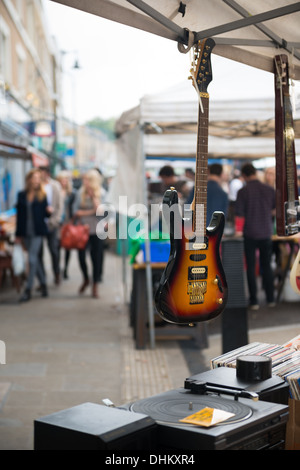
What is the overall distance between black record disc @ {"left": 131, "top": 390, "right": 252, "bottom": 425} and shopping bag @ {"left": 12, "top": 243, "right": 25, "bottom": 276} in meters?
7.99

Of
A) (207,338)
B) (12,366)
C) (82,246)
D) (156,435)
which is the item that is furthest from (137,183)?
(156,435)

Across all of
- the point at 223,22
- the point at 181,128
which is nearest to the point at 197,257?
the point at 223,22

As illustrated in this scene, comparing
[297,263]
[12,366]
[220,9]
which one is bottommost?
[12,366]

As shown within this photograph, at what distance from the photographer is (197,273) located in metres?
2.92

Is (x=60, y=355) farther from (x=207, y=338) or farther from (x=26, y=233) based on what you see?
(x=26, y=233)

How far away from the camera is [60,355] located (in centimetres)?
688

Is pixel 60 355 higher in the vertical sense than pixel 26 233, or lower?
lower

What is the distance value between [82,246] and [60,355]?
341 centimetres

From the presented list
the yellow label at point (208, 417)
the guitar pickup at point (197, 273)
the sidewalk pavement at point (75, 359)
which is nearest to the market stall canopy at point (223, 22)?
the guitar pickup at point (197, 273)

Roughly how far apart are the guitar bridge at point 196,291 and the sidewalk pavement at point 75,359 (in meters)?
2.07

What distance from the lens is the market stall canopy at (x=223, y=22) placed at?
2695 mm
